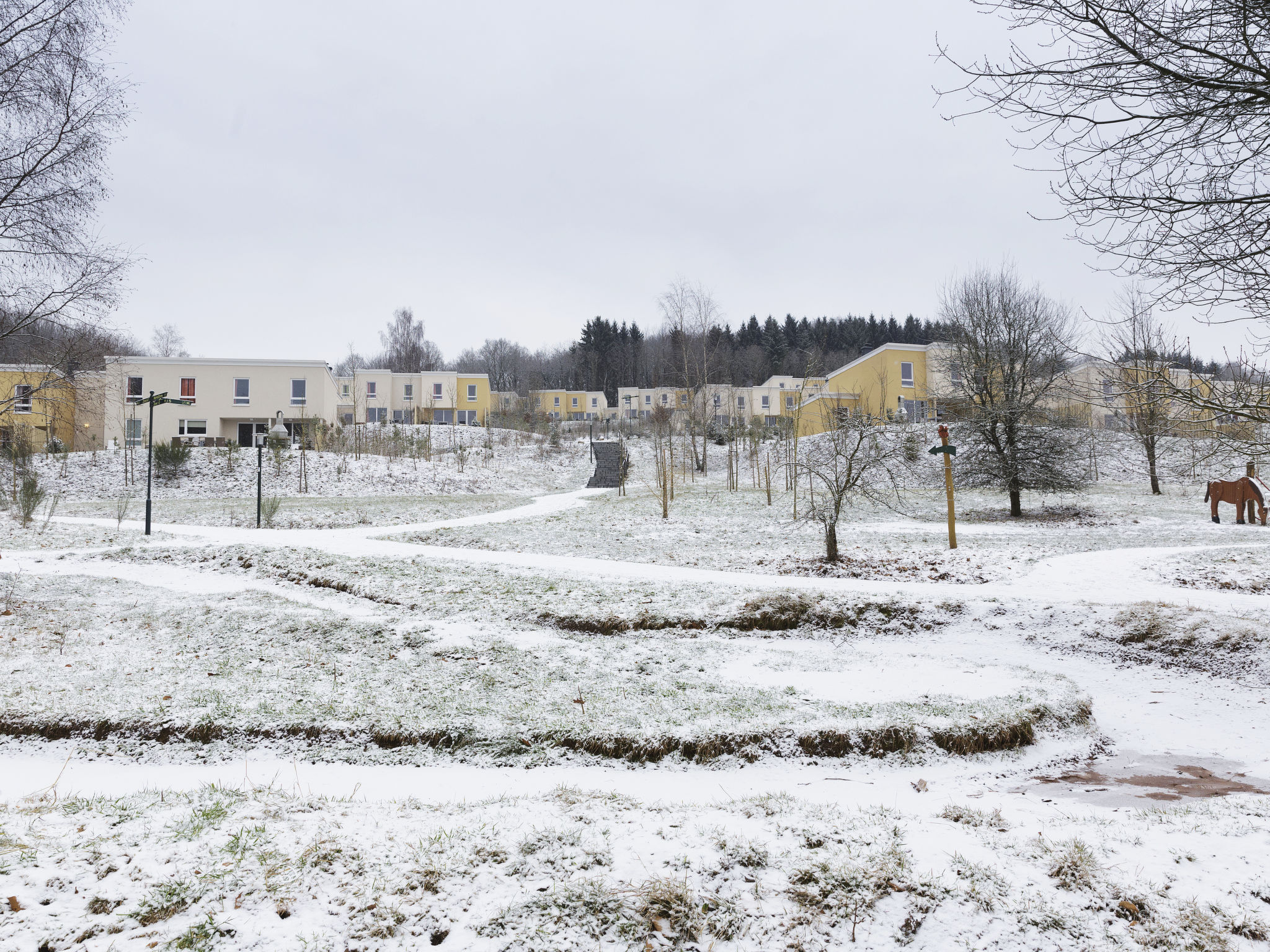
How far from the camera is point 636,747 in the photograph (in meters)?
5.31

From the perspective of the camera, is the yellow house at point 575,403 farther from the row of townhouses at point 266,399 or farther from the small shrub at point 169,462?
the small shrub at point 169,462

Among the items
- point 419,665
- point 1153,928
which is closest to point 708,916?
point 1153,928

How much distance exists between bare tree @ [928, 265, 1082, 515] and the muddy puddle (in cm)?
1525

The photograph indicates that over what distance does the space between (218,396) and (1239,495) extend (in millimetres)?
46640

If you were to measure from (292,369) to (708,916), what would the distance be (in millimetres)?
45526

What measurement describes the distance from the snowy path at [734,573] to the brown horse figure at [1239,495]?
4447 millimetres

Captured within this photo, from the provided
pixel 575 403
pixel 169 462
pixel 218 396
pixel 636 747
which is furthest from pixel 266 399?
pixel 636 747

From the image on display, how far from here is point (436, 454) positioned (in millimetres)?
38438

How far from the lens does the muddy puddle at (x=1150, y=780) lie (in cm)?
441

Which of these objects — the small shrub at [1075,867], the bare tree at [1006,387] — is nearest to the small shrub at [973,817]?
the small shrub at [1075,867]

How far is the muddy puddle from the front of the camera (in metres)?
4.41

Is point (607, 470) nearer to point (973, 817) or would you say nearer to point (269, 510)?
point (269, 510)

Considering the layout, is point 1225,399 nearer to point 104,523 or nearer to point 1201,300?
point 1201,300

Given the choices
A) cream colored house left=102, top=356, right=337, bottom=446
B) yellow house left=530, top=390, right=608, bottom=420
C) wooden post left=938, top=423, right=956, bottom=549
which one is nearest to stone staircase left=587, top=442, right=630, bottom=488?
wooden post left=938, top=423, right=956, bottom=549
